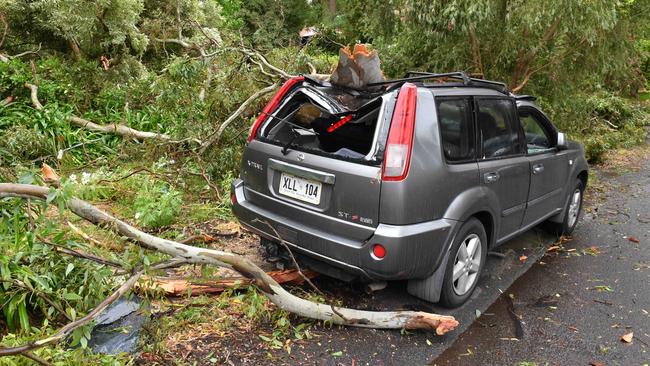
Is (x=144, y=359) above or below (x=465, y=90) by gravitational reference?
below

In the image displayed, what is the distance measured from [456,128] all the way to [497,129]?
0.70 metres

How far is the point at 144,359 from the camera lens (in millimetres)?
2832

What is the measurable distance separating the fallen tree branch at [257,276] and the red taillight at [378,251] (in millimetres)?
531

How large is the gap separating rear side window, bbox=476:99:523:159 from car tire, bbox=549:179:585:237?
1.58 meters

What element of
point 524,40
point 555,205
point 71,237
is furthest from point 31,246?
point 524,40

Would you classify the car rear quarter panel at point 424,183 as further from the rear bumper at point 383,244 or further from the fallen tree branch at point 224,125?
the fallen tree branch at point 224,125

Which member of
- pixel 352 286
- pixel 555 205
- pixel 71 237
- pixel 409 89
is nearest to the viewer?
pixel 409 89

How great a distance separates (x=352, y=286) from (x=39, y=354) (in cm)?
224

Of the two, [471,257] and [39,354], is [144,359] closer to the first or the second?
[39,354]

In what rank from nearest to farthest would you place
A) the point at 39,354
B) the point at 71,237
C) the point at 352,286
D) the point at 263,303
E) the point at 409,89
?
the point at 39,354 → the point at 409,89 → the point at 263,303 → the point at 71,237 → the point at 352,286

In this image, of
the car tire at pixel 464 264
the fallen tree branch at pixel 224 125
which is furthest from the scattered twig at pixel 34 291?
the fallen tree branch at pixel 224 125

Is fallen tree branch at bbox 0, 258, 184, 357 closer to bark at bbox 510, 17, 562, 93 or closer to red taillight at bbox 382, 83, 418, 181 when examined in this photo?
red taillight at bbox 382, 83, 418, 181

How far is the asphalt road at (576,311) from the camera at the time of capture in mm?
3281

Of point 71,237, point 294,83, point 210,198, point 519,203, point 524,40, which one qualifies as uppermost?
point 524,40
